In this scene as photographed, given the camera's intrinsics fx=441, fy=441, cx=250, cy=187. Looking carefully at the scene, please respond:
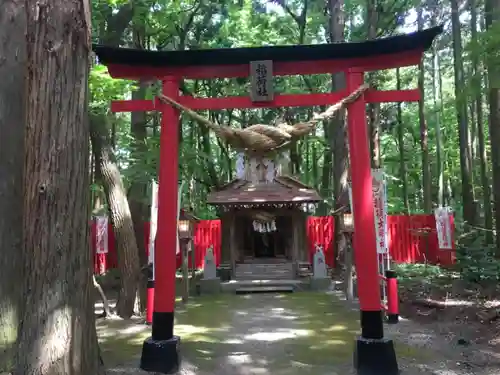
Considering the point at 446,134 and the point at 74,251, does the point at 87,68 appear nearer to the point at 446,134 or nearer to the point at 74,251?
the point at 74,251

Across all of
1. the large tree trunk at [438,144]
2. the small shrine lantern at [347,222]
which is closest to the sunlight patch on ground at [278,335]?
the small shrine lantern at [347,222]

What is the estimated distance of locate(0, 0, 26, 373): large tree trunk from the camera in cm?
491

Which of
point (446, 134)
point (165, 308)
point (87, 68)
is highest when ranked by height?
point (446, 134)

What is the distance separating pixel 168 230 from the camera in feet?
18.3

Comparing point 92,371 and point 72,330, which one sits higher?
point 72,330

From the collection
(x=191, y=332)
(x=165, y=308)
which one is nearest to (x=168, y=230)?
(x=165, y=308)

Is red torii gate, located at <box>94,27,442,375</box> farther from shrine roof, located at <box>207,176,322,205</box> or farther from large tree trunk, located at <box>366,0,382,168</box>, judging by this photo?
large tree trunk, located at <box>366,0,382,168</box>

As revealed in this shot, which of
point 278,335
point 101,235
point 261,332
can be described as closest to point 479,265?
point 278,335

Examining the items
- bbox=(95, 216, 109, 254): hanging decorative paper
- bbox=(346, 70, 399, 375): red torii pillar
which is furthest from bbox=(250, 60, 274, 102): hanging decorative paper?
bbox=(95, 216, 109, 254): hanging decorative paper

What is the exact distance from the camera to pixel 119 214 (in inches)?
329

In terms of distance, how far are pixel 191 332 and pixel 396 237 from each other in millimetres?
11895

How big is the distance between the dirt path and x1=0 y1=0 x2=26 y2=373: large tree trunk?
128 cm

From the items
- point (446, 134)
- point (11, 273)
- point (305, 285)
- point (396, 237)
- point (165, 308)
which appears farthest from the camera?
point (446, 134)

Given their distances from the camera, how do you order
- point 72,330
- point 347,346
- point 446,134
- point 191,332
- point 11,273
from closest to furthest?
point 72,330 → point 11,273 → point 347,346 → point 191,332 → point 446,134
